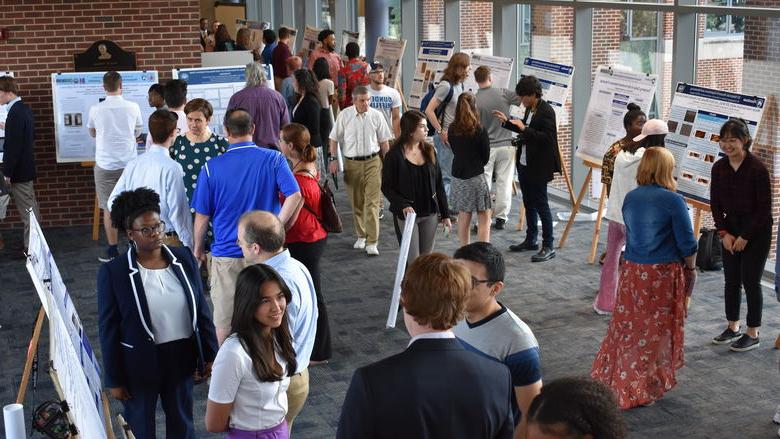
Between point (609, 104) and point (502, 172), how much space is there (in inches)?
50.1

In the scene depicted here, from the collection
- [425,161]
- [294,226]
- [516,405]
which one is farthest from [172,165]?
[516,405]

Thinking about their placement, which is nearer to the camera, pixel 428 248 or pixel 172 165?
pixel 172 165

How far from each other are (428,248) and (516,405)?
404cm

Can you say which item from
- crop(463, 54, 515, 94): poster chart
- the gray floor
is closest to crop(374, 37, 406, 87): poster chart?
crop(463, 54, 515, 94): poster chart

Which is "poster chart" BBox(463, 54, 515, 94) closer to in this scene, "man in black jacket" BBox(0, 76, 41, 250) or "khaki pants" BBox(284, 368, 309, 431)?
"man in black jacket" BBox(0, 76, 41, 250)

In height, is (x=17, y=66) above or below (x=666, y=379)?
above

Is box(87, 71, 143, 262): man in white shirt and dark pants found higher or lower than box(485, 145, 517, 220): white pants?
higher

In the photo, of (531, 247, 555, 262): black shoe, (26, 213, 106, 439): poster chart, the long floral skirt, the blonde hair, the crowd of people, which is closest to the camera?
the crowd of people

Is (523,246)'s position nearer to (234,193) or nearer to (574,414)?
(234,193)

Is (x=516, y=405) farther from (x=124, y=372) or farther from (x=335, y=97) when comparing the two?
(x=335, y=97)

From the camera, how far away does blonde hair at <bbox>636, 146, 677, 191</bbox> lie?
220 inches

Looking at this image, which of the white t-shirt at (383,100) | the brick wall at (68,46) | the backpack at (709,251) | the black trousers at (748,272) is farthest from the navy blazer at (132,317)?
the brick wall at (68,46)

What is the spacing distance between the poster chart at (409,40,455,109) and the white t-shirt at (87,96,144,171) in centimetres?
468

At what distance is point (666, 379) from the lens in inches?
235
